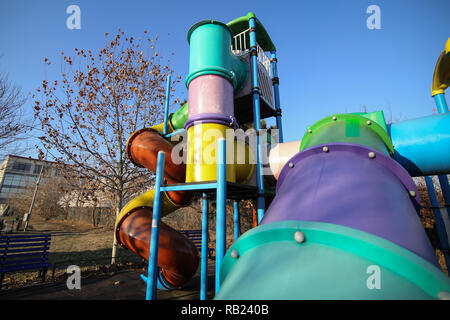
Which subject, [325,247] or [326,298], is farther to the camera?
[325,247]

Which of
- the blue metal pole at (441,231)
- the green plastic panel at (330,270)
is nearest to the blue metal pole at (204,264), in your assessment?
the green plastic panel at (330,270)

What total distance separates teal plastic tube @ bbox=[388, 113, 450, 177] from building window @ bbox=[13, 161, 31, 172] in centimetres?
6456

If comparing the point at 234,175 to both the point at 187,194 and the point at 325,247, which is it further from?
the point at 325,247

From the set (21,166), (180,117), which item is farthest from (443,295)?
(21,166)

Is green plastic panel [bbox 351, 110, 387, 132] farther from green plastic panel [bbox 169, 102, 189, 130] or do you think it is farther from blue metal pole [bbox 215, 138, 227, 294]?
green plastic panel [bbox 169, 102, 189, 130]

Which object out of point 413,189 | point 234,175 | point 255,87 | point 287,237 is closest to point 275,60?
point 255,87

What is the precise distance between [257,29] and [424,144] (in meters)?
5.11

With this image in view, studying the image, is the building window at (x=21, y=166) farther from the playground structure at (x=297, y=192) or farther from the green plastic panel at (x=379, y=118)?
the green plastic panel at (x=379, y=118)

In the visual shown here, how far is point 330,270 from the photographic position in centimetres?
94

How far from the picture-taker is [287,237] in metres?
1.13

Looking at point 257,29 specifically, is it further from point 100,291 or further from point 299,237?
point 100,291

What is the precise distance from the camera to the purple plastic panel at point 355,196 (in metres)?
1.17

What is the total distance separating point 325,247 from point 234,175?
2.59 meters

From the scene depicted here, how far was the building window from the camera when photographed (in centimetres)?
4831
